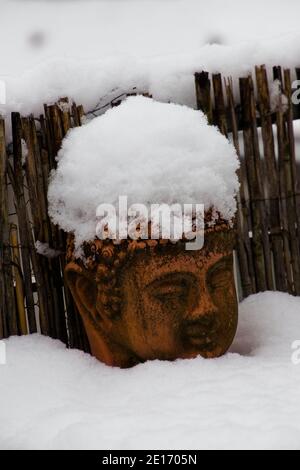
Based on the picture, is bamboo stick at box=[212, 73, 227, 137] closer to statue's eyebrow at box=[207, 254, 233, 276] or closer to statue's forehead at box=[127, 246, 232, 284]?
statue's eyebrow at box=[207, 254, 233, 276]

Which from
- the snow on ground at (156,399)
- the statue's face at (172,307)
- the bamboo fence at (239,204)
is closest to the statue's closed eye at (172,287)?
the statue's face at (172,307)

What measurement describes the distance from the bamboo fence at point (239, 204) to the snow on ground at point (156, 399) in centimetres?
17

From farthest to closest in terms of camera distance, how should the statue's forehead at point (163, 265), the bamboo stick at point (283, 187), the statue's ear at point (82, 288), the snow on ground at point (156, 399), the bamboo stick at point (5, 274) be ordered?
the bamboo stick at point (283, 187) → the bamboo stick at point (5, 274) → the statue's ear at point (82, 288) → the statue's forehead at point (163, 265) → the snow on ground at point (156, 399)

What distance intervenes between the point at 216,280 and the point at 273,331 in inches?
17.5

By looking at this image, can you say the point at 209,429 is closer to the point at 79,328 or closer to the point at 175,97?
the point at 79,328

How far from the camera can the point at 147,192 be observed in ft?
6.88

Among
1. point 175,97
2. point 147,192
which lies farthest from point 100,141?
point 175,97

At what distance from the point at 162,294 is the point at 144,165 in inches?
17.7

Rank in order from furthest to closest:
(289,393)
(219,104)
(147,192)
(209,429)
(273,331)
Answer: (219,104)
(273,331)
(147,192)
(289,393)
(209,429)

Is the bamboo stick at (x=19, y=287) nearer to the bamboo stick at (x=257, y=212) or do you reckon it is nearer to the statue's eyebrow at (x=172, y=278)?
the statue's eyebrow at (x=172, y=278)

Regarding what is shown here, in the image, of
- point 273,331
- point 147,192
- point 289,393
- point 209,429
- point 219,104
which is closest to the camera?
point 209,429

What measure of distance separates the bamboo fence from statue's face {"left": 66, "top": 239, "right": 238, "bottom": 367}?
401 mm

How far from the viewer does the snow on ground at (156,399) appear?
5.56 ft

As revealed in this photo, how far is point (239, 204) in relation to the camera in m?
2.76
